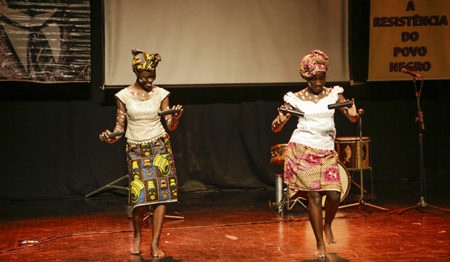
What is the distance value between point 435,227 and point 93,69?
4681 millimetres

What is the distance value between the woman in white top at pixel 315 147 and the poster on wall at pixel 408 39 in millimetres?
3696

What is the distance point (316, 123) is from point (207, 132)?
382cm

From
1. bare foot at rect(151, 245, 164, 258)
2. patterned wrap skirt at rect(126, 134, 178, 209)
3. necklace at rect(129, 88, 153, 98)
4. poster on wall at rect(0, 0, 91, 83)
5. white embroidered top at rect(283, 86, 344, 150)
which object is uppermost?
poster on wall at rect(0, 0, 91, 83)

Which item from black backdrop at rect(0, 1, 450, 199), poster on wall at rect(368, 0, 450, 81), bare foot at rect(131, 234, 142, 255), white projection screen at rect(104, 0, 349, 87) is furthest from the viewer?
poster on wall at rect(368, 0, 450, 81)

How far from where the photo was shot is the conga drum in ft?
22.6

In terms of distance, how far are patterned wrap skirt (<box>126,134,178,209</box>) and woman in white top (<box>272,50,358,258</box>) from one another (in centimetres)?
96

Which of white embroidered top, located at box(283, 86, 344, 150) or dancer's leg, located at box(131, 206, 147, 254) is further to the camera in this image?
dancer's leg, located at box(131, 206, 147, 254)

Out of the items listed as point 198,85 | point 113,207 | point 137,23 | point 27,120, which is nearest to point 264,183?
point 198,85

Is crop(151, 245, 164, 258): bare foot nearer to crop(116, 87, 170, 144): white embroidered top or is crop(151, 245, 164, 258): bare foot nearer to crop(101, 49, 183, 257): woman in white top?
crop(101, 49, 183, 257): woman in white top

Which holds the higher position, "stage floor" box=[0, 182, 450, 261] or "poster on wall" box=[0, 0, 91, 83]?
"poster on wall" box=[0, 0, 91, 83]

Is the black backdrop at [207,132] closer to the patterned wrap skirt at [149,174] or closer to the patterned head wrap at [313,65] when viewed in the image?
the patterned wrap skirt at [149,174]

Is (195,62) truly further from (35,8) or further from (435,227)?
(435,227)

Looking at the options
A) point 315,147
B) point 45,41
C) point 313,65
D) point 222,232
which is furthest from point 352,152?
point 45,41

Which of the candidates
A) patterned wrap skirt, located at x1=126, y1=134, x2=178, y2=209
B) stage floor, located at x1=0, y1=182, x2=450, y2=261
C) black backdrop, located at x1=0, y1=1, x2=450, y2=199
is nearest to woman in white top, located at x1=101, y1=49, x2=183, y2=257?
patterned wrap skirt, located at x1=126, y1=134, x2=178, y2=209
